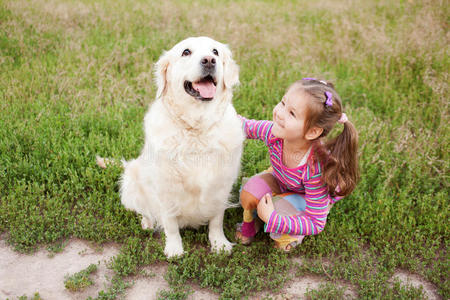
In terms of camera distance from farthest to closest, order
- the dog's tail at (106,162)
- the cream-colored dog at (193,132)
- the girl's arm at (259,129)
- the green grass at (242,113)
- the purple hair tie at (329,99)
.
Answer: the dog's tail at (106,162), the girl's arm at (259,129), the green grass at (242,113), the cream-colored dog at (193,132), the purple hair tie at (329,99)

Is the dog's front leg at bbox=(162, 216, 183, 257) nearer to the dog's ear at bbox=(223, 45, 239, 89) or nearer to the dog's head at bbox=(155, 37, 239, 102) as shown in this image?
the dog's head at bbox=(155, 37, 239, 102)

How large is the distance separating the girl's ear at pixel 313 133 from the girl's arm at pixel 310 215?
0.19 m

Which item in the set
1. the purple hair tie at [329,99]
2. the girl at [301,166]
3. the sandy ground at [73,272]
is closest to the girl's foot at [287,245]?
the girl at [301,166]

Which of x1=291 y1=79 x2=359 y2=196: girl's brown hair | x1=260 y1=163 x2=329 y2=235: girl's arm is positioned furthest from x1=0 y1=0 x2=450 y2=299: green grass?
x1=291 y1=79 x2=359 y2=196: girl's brown hair

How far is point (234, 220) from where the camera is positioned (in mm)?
2904

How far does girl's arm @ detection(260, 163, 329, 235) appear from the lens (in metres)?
2.37

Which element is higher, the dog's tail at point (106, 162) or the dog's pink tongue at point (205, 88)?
the dog's pink tongue at point (205, 88)

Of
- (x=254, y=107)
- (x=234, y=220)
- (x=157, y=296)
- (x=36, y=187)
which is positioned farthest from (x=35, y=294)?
(x=254, y=107)

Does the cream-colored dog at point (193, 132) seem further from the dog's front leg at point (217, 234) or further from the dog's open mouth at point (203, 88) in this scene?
the dog's front leg at point (217, 234)

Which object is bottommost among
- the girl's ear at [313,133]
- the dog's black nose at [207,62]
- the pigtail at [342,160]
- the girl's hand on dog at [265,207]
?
the girl's hand on dog at [265,207]

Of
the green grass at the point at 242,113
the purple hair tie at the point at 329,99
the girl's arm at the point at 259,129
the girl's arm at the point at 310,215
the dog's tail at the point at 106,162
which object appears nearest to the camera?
the purple hair tie at the point at 329,99

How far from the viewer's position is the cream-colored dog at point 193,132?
2.25m

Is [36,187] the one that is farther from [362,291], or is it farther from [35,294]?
[362,291]

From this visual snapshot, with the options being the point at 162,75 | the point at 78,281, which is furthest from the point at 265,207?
the point at 78,281
